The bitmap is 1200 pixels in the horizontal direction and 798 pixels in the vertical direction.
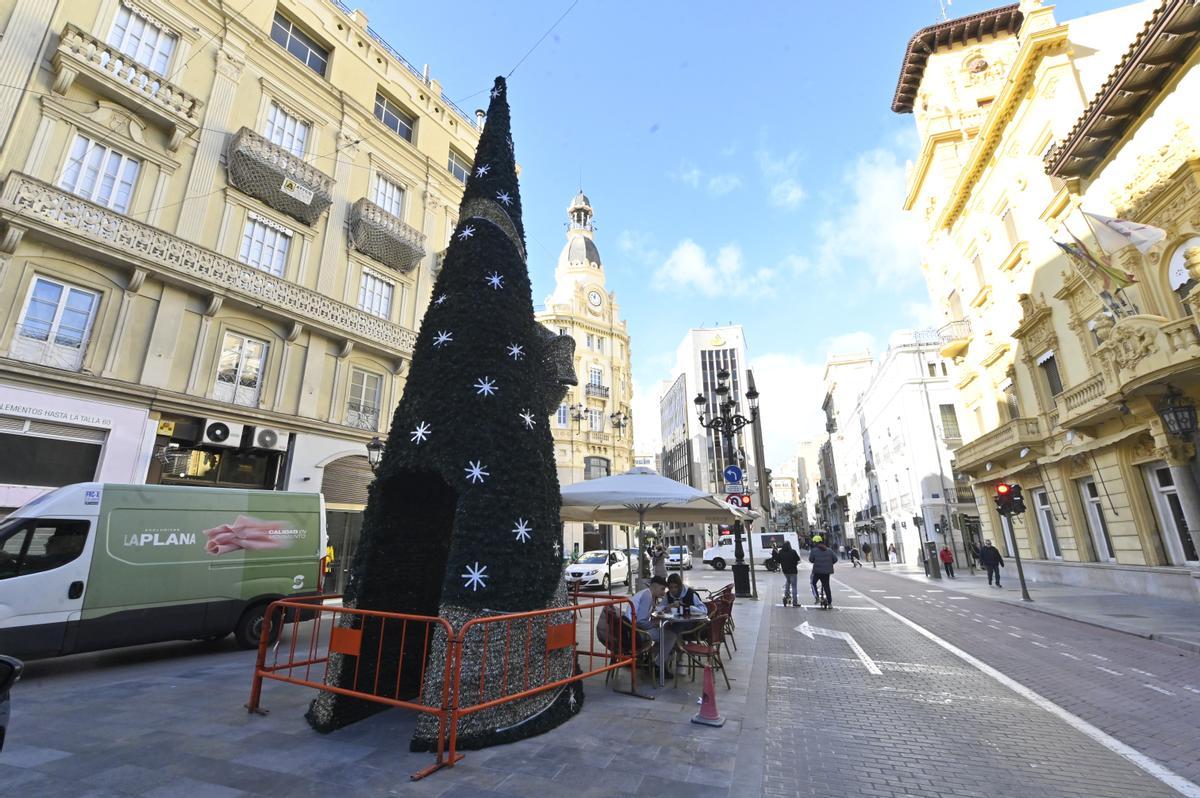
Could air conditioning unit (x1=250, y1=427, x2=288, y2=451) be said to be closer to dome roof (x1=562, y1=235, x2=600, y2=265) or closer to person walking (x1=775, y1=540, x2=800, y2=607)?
person walking (x1=775, y1=540, x2=800, y2=607)

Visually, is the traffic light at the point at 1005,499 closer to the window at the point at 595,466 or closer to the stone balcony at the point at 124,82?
the stone balcony at the point at 124,82

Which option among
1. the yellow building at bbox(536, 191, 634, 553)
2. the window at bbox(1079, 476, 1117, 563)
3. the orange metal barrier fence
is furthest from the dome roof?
the orange metal barrier fence

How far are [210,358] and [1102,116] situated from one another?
24.5 m

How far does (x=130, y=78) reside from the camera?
12180 mm

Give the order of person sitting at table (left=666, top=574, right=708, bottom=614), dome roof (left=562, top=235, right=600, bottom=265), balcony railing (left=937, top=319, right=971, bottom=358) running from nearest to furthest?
person sitting at table (left=666, top=574, right=708, bottom=614) < balcony railing (left=937, top=319, right=971, bottom=358) < dome roof (left=562, top=235, right=600, bottom=265)

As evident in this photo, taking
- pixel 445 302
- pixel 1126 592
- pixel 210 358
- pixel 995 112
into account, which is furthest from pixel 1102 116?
pixel 210 358

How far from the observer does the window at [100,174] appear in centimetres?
1140

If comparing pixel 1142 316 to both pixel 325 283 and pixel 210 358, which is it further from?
pixel 210 358

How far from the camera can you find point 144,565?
7.79 m

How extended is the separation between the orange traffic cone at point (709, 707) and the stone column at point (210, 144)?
15521 mm

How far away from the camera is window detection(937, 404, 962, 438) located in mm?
32928

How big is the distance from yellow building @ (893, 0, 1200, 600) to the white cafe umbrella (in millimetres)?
10132

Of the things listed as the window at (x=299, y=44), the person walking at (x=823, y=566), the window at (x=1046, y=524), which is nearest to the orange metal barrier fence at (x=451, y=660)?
the person walking at (x=823, y=566)

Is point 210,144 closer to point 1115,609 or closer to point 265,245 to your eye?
point 265,245
